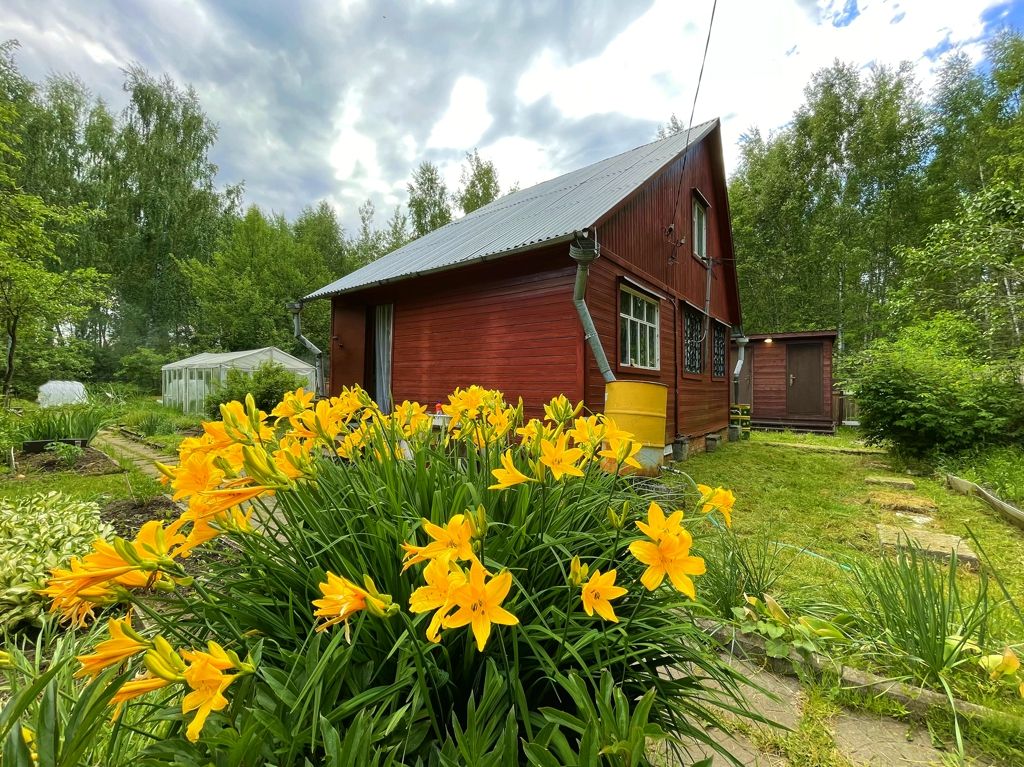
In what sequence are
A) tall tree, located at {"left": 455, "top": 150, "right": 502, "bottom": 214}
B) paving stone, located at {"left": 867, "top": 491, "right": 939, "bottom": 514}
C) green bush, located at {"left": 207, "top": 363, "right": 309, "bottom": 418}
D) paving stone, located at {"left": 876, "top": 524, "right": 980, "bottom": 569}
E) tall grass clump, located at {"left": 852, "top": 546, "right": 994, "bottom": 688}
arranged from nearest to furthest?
1. tall grass clump, located at {"left": 852, "top": 546, "right": 994, "bottom": 688}
2. paving stone, located at {"left": 876, "top": 524, "right": 980, "bottom": 569}
3. paving stone, located at {"left": 867, "top": 491, "right": 939, "bottom": 514}
4. green bush, located at {"left": 207, "top": 363, "right": 309, "bottom": 418}
5. tall tree, located at {"left": 455, "top": 150, "right": 502, "bottom": 214}

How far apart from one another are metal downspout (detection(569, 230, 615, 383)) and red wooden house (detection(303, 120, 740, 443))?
60mm

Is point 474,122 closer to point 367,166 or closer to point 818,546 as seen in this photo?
point 367,166

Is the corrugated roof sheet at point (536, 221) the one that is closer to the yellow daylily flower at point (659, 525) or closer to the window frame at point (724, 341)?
the window frame at point (724, 341)

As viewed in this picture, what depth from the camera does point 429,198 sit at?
19.0 m

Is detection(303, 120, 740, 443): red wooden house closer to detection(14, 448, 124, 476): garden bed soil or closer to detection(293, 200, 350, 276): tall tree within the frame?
detection(14, 448, 124, 476): garden bed soil

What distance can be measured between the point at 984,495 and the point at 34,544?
22.9 feet

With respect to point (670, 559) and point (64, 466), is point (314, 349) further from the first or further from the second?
point (670, 559)

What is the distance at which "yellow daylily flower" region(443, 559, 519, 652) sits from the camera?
573mm

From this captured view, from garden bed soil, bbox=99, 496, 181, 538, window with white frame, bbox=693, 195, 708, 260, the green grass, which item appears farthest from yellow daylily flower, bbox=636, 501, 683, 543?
window with white frame, bbox=693, 195, 708, 260

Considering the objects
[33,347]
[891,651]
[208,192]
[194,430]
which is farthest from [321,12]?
[208,192]

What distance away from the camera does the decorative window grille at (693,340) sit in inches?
293

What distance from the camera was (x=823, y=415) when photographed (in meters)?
10.7

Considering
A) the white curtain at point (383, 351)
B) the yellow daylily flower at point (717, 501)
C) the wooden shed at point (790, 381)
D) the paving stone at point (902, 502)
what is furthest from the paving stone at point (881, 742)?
the wooden shed at point (790, 381)

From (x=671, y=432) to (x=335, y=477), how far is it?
608 cm
